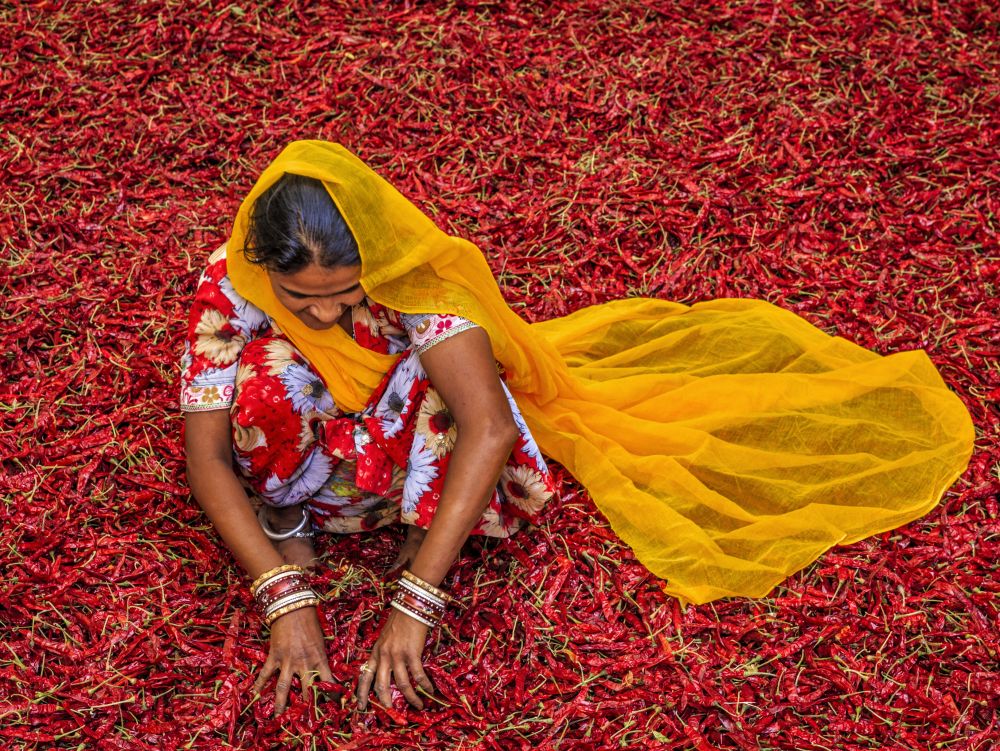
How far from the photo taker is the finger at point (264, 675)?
2805mm

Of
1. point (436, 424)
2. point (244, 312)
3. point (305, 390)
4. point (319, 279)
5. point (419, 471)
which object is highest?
point (319, 279)

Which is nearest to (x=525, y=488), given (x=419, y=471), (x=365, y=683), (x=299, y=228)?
(x=419, y=471)

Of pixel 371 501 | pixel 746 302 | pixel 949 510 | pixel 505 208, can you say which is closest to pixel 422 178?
pixel 505 208

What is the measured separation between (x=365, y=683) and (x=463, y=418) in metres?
0.78

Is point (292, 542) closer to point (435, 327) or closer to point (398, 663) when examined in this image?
point (398, 663)

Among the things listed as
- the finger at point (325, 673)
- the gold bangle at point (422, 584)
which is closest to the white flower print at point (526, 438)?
the gold bangle at point (422, 584)

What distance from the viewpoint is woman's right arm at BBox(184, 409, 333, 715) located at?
2820 millimetres

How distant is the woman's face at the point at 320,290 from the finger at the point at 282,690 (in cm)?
98

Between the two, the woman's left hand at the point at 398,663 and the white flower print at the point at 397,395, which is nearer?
the woman's left hand at the point at 398,663

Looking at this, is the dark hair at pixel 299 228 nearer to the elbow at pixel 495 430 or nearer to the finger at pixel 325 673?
the elbow at pixel 495 430

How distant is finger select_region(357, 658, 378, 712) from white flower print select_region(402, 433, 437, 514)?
457 mm

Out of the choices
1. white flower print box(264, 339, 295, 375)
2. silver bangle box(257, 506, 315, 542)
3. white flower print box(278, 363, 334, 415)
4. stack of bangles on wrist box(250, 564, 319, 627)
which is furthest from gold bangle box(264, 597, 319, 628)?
white flower print box(264, 339, 295, 375)

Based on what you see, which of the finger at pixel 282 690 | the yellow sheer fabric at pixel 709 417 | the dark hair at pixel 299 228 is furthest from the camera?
the yellow sheer fabric at pixel 709 417

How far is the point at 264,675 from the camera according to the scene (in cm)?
280
